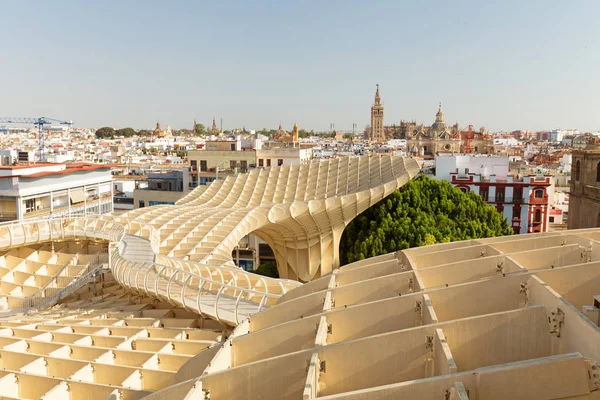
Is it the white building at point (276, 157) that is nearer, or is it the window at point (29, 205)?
the window at point (29, 205)

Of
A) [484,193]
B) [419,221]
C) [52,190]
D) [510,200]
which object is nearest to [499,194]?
[510,200]

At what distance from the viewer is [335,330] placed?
9297 millimetres

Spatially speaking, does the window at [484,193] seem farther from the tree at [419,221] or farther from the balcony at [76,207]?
the balcony at [76,207]

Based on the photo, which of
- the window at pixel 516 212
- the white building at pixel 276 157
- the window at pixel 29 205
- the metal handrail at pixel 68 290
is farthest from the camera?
the white building at pixel 276 157

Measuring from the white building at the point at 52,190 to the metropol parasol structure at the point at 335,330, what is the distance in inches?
367

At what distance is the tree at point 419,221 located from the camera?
3125 cm

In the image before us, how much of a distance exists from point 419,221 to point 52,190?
73.9 feet

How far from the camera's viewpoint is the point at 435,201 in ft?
114

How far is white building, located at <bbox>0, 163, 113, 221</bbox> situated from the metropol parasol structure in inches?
367

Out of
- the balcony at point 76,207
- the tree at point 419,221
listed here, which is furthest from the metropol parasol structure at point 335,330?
the tree at point 419,221

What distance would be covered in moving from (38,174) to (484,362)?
29.0m

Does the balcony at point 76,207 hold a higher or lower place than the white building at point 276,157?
lower

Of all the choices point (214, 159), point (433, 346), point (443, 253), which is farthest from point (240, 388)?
point (214, 159)

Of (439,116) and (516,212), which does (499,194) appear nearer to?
(516,212)
